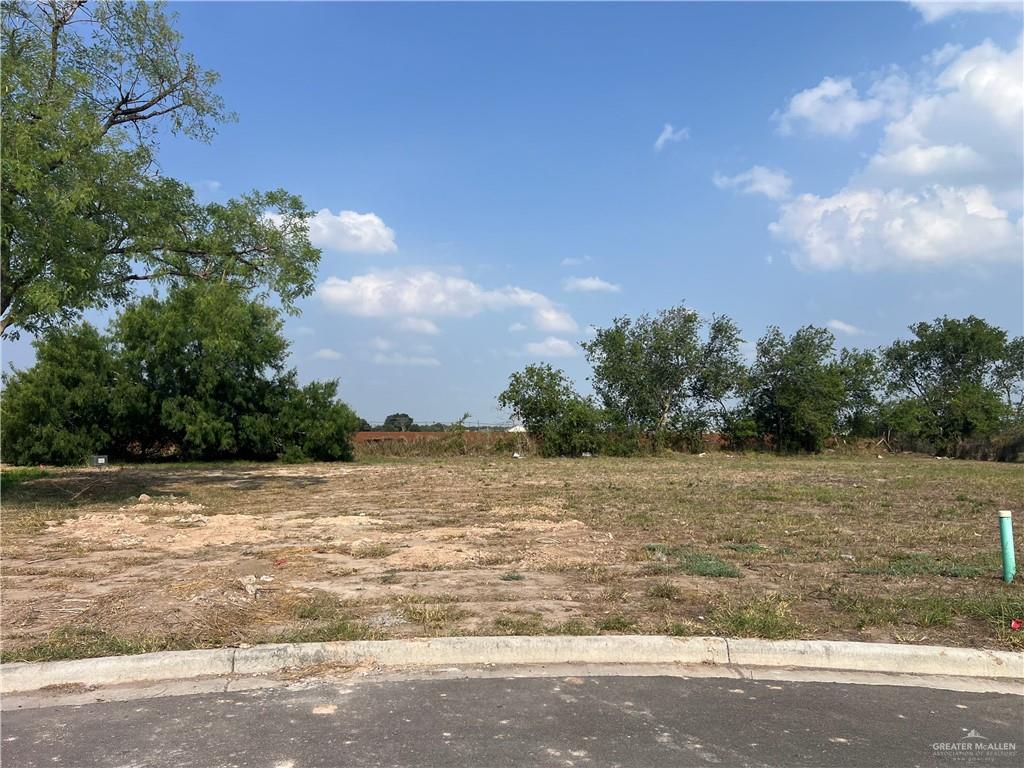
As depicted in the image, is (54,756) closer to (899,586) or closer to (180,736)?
(180,736)

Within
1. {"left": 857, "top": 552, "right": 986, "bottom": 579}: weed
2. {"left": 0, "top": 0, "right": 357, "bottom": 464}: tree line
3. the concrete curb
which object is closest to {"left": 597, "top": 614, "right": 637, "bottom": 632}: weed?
the concrete curb

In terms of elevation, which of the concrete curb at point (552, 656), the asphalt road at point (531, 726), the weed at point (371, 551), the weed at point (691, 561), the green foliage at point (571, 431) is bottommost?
the asphalt road at point (531, 726)

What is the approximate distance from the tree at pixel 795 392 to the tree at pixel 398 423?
21.0 m

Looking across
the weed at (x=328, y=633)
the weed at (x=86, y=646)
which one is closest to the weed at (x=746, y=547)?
the weed at (x=328, y=633)

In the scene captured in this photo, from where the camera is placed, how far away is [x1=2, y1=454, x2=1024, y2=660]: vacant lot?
5871 millimetres

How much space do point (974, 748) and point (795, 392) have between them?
136ft

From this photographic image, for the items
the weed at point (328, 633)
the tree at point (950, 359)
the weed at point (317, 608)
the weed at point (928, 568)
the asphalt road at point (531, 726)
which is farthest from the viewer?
the tree at point (950, 359)

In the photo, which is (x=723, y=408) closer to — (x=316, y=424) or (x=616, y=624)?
(x=316, y=424)

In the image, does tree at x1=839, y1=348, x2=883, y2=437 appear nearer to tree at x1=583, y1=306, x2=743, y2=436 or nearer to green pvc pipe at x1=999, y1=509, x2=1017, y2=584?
tree at x1=583, y1=306, x2=743, y2=436

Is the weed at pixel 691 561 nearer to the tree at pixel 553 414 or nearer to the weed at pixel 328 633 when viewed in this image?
the weed at pixel 328 633

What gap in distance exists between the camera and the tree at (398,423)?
150ft

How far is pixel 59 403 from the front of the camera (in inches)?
1085

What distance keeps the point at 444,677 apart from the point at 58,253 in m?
10.6

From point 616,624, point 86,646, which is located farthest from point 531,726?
point 86,646
